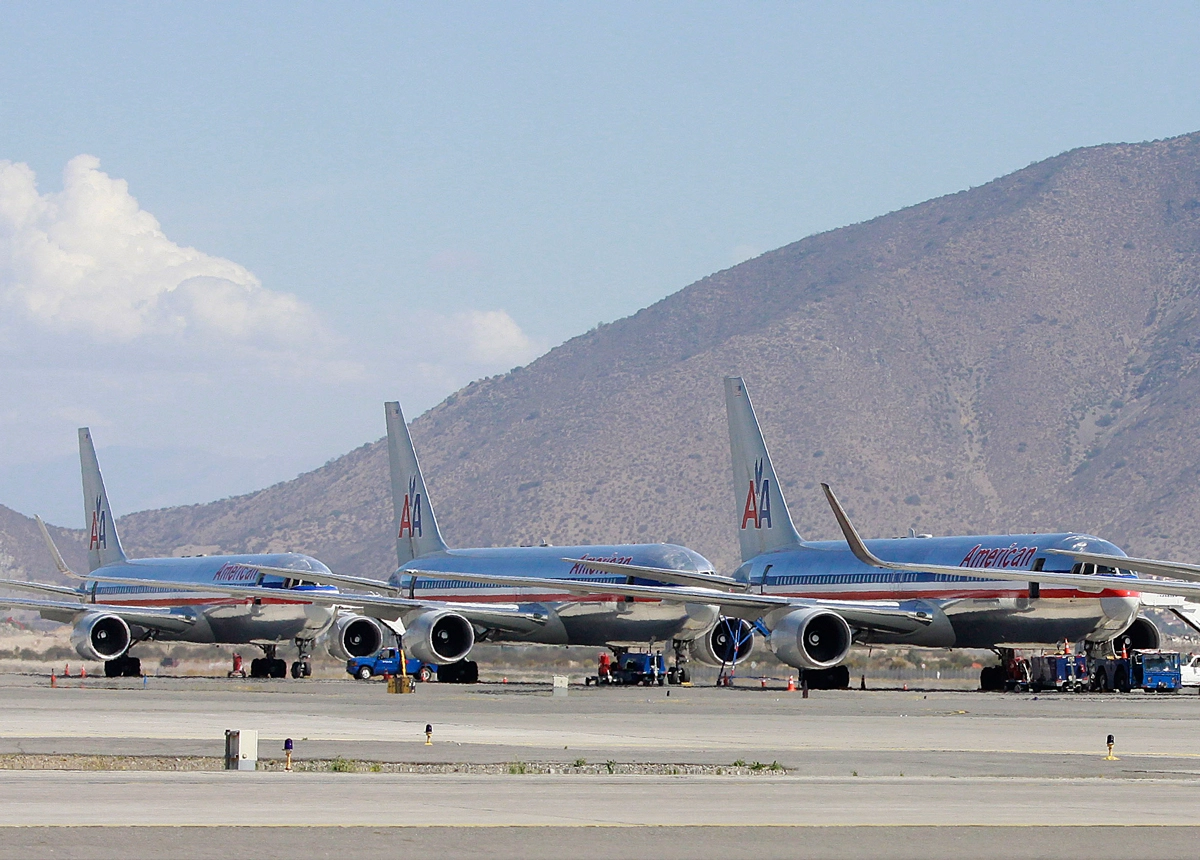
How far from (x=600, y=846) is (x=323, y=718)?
1998 centimetres

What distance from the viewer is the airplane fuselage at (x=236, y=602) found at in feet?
205

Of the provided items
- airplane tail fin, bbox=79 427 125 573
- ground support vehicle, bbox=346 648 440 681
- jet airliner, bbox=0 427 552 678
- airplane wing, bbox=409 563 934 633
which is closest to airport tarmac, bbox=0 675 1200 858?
airplane wing, bbox=409 563 934 633

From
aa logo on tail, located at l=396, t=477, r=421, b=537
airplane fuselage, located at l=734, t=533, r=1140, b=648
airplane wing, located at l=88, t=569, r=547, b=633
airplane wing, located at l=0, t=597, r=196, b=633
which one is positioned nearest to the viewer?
airplane fuselage, located at l=734, t=533, r=1140, b=648

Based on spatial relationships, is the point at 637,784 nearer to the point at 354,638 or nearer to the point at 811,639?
the point at 811,639

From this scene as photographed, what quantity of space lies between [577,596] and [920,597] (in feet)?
37.2

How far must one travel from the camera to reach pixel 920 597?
164ft

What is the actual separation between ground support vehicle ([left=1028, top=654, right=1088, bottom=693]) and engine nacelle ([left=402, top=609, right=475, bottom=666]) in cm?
1724

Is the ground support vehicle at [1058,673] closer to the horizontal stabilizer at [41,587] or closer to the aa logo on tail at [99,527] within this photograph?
the horizontal stabilizer at [41,587]

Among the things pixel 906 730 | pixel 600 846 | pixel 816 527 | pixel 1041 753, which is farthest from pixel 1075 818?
pixel 816 527

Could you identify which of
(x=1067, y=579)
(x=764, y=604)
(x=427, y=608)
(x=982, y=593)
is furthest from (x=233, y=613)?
(x=1067, y=579)

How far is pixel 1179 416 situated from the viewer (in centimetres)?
19988

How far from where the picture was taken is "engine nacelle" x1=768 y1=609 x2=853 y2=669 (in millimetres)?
48812

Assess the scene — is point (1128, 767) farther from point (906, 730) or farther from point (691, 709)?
point (691, 709)

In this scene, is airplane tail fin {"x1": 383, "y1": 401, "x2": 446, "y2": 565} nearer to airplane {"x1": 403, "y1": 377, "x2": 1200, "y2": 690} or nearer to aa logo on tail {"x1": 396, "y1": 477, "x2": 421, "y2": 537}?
aa logo on tail {"x1": 396, "y1": 477, "x2": 421, "y2": 537}
